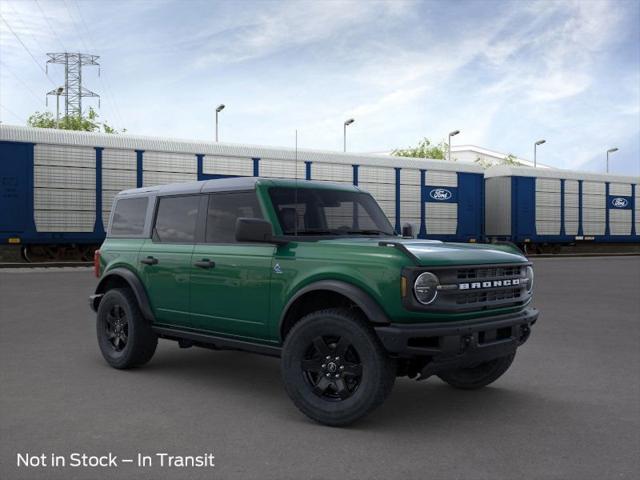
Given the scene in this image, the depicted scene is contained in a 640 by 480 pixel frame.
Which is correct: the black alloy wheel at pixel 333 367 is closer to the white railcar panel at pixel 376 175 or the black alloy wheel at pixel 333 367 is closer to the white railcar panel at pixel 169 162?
the white railcar panel at pixel 169 162

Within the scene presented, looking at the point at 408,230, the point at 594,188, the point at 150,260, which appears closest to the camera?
the point at 150,260

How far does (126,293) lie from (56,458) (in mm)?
2910

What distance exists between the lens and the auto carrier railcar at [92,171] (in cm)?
2167

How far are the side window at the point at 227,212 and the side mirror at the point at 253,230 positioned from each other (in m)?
0.54

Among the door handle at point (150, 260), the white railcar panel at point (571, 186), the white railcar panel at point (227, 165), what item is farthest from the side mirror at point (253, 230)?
the white railcar panel at point (571, 186)

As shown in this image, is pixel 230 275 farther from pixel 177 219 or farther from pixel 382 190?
pixel 382 190

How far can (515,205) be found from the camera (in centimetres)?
3228

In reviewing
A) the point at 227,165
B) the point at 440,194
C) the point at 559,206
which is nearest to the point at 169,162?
the point at 227,165

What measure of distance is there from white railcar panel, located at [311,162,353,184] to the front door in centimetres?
2058

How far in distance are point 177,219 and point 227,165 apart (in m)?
18.8

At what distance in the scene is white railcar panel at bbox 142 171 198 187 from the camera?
77.8ft

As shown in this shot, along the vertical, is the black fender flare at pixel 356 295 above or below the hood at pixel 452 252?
below

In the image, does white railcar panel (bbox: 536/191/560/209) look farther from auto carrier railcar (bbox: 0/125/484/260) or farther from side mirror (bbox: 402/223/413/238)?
side mirror (bbox: 402/223/413/238)

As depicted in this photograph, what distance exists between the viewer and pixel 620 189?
37875 mm
